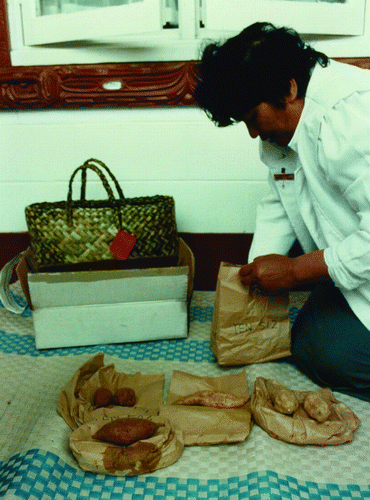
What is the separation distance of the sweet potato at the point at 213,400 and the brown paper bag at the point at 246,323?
6.1 inches

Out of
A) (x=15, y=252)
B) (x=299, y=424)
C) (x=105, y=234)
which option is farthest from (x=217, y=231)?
(x=299, y=424)

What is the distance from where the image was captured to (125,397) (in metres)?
1.03

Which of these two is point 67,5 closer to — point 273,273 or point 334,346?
point 273,273

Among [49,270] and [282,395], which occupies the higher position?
[49,270]

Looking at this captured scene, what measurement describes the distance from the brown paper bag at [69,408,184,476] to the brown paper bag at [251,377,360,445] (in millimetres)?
190

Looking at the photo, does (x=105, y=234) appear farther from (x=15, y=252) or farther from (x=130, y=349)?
(x=15, y=252)

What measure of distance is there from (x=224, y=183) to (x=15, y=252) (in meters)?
0.91

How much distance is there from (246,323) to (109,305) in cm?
44

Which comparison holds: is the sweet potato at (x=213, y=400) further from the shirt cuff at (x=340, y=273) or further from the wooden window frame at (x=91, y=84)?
the wooden window frame at (x=91, y=84)

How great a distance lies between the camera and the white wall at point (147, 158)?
1.67 meters

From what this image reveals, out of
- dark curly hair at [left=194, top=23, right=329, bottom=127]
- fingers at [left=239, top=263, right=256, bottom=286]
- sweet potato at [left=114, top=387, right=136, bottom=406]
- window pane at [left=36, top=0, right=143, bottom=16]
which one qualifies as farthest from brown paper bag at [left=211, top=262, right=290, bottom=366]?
window pane at [left=36, top=0, right=143, bottom=16]

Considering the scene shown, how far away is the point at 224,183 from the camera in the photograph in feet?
5.64

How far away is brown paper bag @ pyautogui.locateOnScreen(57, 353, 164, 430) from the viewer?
39.1 inches

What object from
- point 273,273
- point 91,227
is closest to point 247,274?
point 273,273
